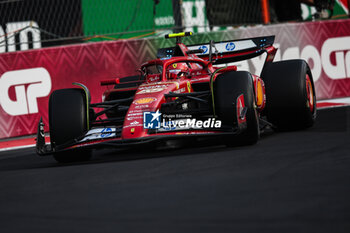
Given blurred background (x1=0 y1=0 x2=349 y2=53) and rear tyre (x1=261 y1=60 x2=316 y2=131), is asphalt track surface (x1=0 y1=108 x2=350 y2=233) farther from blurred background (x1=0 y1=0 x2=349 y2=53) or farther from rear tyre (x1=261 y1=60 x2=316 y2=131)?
blurred background (x1=0 y1=0 x2=349 y2=53)

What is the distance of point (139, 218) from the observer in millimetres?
3535

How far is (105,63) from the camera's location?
11078 millimetres

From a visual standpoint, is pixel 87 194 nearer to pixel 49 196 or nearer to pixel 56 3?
pixel 49 196

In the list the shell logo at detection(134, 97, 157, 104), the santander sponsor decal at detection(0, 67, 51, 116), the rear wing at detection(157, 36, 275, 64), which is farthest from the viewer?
the santander sponsor decal at detection(0, 67, 51, 116)

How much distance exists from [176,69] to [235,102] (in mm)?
1695

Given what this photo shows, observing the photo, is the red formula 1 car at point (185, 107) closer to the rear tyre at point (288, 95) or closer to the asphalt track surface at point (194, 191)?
the rear tyre at point (288, 95)

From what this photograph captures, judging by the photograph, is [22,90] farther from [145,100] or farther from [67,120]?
[145,100]

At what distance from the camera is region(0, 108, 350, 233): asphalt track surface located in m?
3.32

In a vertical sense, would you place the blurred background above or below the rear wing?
above

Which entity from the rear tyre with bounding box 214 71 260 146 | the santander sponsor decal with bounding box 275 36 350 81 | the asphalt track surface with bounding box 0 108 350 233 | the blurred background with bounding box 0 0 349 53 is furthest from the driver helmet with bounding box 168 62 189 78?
the santander sponsor decal with bounding box 275 36 350 81

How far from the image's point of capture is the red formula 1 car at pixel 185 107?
6.18 metres

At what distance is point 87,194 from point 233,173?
43.5 inches

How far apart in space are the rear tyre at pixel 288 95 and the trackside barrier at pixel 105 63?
3.84 meters

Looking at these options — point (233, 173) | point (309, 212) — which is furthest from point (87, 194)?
point (309, 212)
